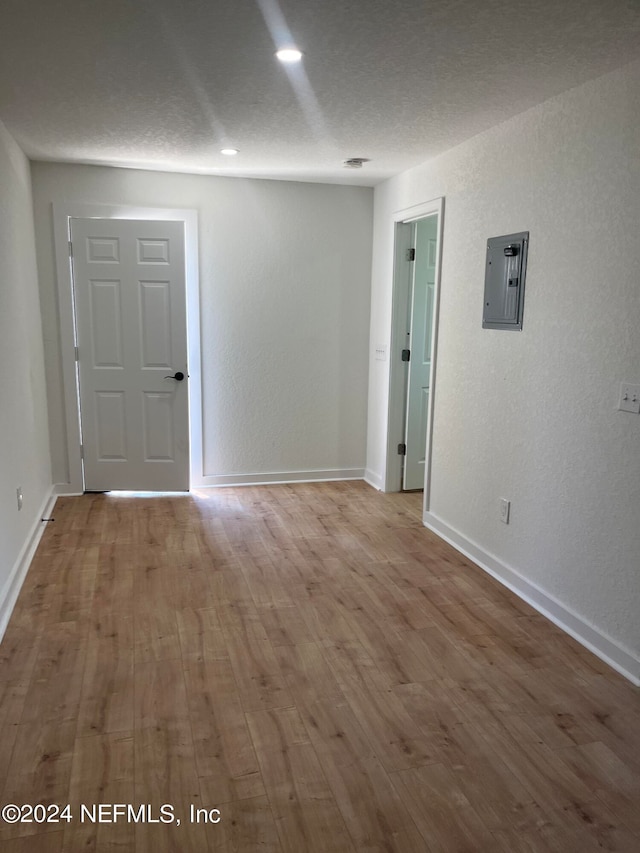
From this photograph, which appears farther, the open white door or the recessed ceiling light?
the open white door

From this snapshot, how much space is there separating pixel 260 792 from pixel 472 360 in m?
2.48

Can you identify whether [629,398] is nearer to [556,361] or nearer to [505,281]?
[556,361]

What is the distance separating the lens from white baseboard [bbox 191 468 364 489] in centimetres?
499

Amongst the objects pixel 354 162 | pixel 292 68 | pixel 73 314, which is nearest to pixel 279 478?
pixel 73 314

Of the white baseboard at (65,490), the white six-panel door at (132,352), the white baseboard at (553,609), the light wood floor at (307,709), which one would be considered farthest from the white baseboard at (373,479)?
the white baseboard at (65,490)

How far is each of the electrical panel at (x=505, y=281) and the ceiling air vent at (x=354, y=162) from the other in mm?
1137

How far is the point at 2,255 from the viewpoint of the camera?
3.24 metres

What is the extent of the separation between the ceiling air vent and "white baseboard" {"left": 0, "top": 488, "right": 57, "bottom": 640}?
2994mm

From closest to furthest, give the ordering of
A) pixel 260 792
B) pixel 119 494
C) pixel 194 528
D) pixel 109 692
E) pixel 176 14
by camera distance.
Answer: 1. pixel 260 792
2. pixel 176 14
3. pixel 109 692
4. pixel 194 528
5. pixel 119 494

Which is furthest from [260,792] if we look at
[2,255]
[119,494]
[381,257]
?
[381,257]

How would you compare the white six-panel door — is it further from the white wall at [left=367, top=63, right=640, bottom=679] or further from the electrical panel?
the electrical panel

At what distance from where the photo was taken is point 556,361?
9.34ft

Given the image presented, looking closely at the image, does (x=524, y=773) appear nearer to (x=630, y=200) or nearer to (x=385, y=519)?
(x=630, y=200)

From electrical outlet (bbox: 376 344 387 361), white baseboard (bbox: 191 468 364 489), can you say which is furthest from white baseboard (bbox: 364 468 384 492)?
electrical outlet (bbox: 376 344 387 361)
